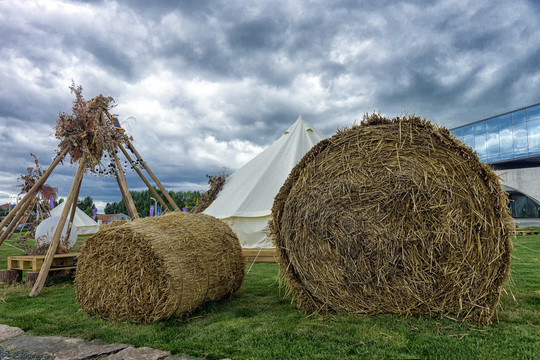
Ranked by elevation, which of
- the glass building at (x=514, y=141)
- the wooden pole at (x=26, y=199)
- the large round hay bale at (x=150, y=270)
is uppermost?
the glass building at (x=514, y=141)

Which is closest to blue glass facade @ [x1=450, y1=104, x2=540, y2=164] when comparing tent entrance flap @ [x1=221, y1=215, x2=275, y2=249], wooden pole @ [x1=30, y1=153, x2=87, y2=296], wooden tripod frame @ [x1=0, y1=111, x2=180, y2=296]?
tent entrance flap @ [x1=221, y1=215, x2=275, y2=249]

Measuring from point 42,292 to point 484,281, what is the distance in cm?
658

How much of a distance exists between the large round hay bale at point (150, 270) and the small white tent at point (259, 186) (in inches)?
182

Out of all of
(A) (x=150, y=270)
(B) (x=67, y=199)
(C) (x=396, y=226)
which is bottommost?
(A) (x=150, y=270)

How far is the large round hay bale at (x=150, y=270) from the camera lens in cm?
427

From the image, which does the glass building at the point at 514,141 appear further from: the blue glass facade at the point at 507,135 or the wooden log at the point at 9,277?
the wooden log at the point at 9,277

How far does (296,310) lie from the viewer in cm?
476

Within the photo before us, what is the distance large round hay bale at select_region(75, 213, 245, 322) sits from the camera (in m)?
4.27

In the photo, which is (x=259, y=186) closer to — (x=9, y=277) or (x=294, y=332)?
(x=9, y=277)

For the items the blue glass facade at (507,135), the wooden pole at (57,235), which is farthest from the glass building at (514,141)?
the wooden pole at (57,235)

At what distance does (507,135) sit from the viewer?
28.7m

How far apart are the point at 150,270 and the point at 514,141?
103 ft

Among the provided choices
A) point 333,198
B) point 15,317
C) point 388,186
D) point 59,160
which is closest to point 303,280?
point 333,198

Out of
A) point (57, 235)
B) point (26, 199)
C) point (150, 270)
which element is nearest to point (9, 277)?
point (26, 199)
